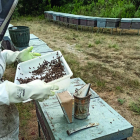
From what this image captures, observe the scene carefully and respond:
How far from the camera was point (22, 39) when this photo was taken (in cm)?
369

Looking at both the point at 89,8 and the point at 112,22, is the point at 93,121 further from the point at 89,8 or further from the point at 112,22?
the point at 89,8

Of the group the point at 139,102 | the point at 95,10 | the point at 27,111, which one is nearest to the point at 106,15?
the point at 95,10

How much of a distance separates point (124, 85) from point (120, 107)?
694mm

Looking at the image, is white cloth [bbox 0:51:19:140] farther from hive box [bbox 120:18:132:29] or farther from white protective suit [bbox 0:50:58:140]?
hive box [bbox 120:18:132:29]

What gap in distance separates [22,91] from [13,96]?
0.06m

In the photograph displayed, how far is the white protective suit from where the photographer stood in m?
1.06

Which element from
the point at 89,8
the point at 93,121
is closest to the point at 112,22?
the point at 89,8

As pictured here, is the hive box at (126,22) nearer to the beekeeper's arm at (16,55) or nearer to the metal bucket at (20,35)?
the metal bucket at (20,35)

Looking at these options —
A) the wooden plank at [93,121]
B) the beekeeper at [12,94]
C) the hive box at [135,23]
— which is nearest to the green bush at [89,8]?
the hive box at [135,23]

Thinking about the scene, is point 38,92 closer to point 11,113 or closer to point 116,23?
point 11,113

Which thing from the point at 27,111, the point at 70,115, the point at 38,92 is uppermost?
the point at 38,92

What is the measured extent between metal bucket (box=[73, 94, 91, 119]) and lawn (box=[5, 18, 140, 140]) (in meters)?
1.13

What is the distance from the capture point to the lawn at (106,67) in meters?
2.68

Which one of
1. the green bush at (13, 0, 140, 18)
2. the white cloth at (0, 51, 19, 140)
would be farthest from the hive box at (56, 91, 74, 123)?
the green bush at (13, 0, 140, 18)
